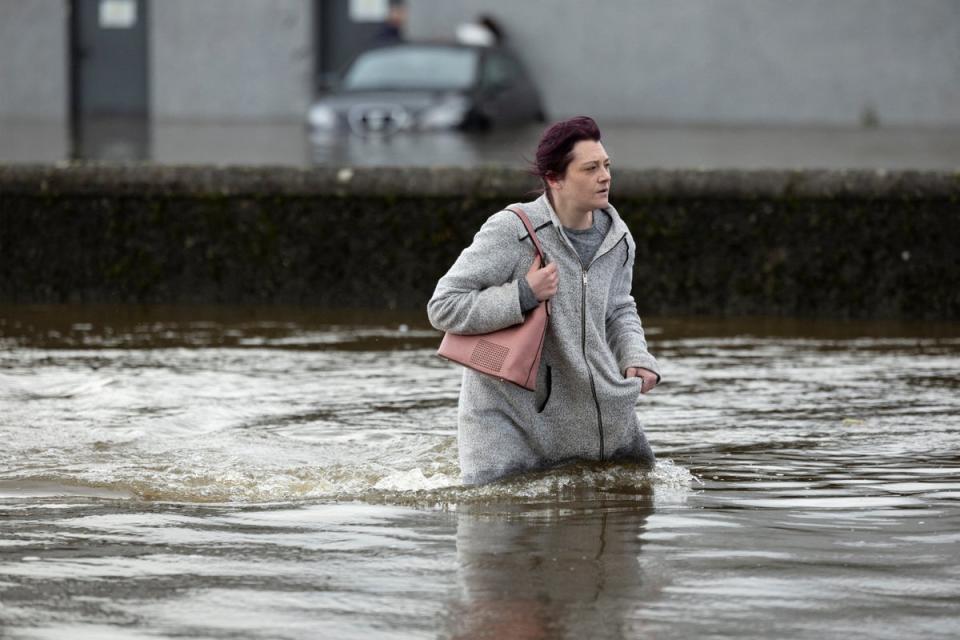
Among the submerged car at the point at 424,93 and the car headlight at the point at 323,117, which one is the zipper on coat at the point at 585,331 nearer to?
the submerged car at the point at 424,93

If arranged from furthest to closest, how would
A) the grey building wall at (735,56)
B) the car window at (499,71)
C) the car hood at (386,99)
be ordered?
1. the grey building wall at (735,56)
2. the car window at (499,71)
3. the car hood at (386,99)

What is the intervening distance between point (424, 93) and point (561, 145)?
15.5 metres

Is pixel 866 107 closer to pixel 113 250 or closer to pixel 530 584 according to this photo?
pixel 113 250

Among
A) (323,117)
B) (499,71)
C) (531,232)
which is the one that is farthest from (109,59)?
(531,232)

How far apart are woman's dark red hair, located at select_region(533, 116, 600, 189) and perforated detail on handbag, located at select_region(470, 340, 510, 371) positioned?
552mm

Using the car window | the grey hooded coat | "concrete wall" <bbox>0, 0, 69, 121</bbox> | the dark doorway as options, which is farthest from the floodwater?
the dark doorway

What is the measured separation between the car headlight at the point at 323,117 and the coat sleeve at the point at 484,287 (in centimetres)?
1498

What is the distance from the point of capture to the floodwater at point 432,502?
432 cm

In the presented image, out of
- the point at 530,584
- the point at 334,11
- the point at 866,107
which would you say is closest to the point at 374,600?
the point at 530,584

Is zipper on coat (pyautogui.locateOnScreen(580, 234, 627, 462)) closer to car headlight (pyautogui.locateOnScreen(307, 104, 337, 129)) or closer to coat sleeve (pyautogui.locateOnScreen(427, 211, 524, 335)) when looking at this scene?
coat sleeve (pyautogui.locateOnScreen(427, 211, 524, 335))

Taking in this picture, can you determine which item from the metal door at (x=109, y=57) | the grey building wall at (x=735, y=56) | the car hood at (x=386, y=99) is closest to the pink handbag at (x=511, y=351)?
the car hood at (x=386, y=99)

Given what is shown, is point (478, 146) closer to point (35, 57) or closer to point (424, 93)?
point (424, 93)

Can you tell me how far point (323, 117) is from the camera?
20.5 m

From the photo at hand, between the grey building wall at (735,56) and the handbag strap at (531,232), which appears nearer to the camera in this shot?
the handbag strap at (531,232)
